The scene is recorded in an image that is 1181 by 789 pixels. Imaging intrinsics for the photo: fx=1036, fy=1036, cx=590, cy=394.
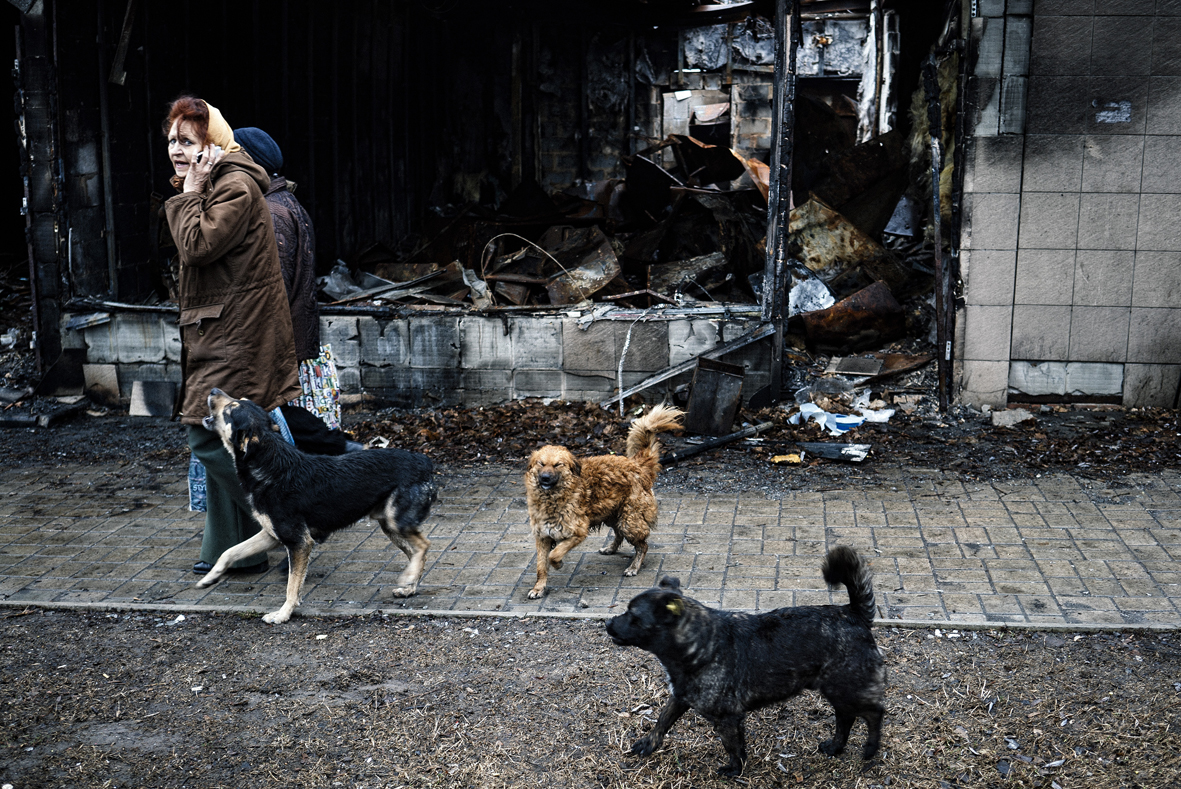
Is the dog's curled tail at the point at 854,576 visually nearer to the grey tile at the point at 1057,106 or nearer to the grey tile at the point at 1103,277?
the grey tile at the point at 1103,277

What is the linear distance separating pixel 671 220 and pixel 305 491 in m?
6.42

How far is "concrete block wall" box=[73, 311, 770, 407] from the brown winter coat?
143 inches

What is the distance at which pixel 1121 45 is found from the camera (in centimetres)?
789

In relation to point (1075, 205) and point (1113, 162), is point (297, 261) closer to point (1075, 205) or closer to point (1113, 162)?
point (1075, 205)

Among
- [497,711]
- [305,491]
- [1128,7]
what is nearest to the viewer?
[497,711]

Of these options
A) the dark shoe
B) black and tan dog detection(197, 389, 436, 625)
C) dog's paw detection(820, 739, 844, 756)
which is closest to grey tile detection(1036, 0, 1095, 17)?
black and tan dog detection(197, 389, 436, 625)

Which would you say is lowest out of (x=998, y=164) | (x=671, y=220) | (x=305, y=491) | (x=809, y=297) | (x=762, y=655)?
(x=762, y=655)

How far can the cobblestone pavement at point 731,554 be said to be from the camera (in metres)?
5.09

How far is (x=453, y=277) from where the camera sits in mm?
9719

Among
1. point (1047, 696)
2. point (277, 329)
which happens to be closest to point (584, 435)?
point (277, 329)

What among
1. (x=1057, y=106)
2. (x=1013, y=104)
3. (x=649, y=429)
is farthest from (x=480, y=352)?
(x=1057, y=106)

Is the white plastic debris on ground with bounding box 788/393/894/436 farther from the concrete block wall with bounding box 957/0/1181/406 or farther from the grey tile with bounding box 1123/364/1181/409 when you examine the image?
the grey tile with bounding box 1123/364/1181/409

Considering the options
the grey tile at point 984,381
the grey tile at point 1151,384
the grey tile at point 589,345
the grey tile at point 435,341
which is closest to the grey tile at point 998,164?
the grey tile at point 984,381

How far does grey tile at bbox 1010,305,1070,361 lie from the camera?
27.1 feet
